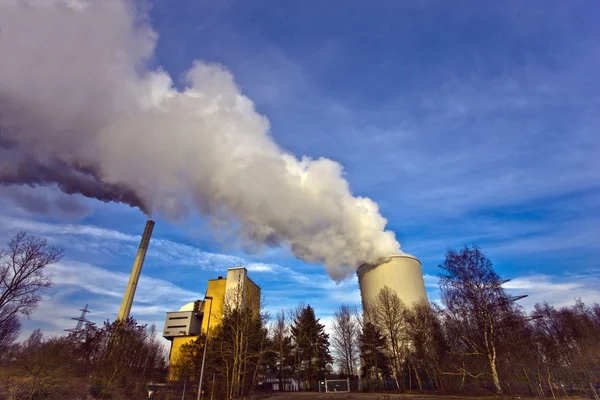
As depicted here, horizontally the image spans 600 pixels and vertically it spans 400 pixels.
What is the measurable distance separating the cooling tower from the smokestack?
2926 centimetres

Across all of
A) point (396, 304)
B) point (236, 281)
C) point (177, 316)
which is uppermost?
point (236, 281)

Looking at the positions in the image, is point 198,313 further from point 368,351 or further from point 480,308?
point 480,308

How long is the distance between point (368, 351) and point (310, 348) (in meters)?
6.96

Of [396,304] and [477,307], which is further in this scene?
[396,304]

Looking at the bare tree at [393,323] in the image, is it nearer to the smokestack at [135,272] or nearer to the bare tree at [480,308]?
the bare tree at [480,308]

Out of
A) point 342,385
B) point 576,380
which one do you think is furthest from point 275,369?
point 576,380

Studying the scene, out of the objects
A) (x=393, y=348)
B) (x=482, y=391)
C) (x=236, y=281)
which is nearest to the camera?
(x=482, y=391)

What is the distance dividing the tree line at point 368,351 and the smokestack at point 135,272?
4507 millimetres

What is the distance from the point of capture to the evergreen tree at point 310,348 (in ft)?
119

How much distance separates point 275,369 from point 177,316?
26.0 metres

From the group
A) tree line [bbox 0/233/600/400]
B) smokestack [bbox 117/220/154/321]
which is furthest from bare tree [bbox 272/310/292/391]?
smokestack [bbox 117/220/154/321]

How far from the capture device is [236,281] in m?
49.1

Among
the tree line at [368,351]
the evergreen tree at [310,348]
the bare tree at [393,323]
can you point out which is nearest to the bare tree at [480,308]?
the tree line at [368,351]

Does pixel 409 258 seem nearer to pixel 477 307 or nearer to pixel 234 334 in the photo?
pixel 477 307
